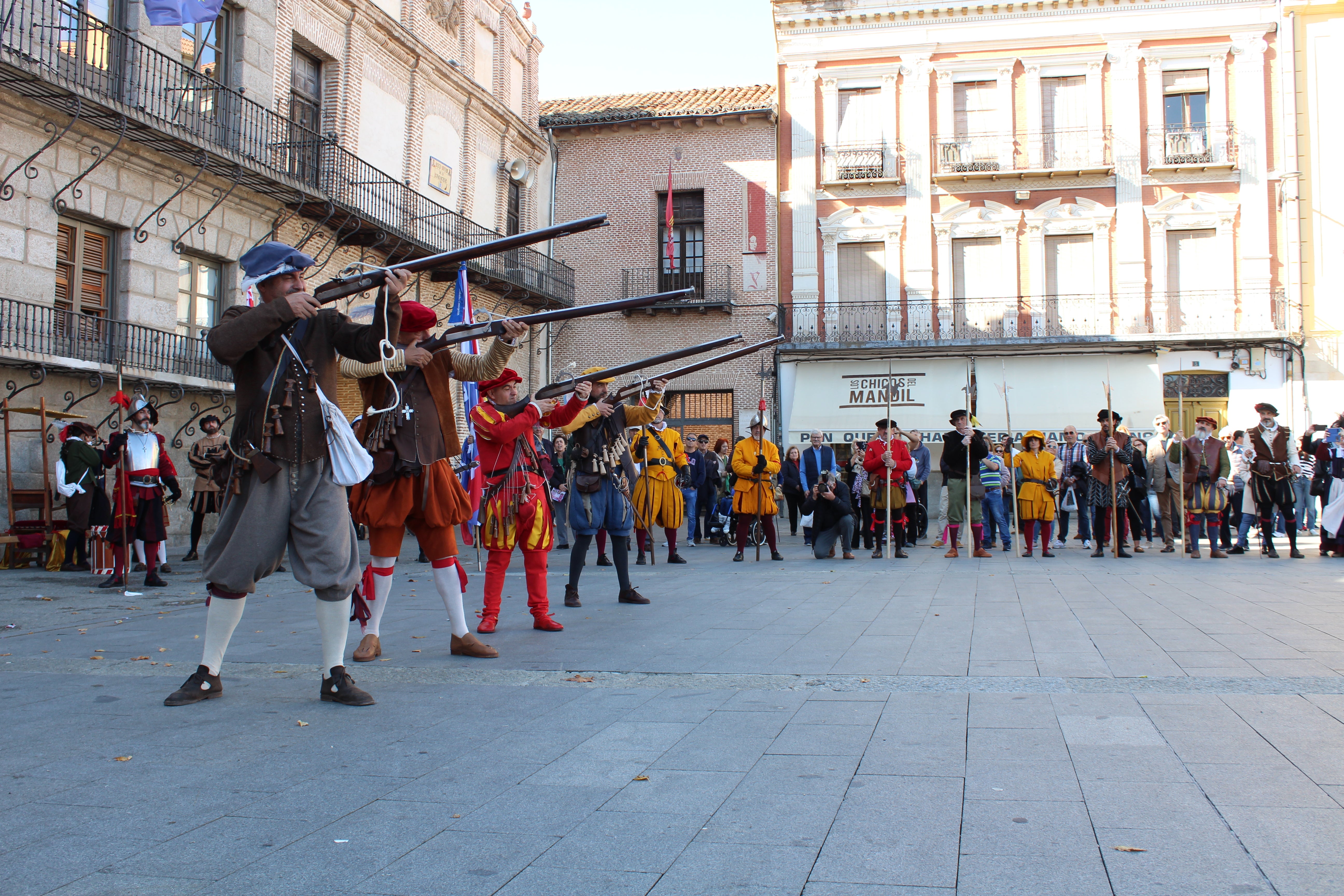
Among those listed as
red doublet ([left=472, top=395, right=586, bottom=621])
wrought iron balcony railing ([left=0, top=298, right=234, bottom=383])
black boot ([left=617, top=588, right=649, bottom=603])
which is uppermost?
wrought iron balcony railing ([left=0, top=298, right=234, bottom=383])

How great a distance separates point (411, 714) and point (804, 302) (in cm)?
2383

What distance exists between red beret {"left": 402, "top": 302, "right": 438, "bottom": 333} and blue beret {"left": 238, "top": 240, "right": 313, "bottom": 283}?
0.94 metres

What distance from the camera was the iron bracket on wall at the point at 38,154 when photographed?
13.4m

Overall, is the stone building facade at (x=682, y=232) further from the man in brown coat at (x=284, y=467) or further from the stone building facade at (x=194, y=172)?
the man in brown coat at (x=284, y=467)

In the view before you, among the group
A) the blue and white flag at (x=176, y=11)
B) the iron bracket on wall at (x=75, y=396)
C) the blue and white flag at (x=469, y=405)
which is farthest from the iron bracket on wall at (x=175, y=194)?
the blue and white flag at (x=469, y=405)

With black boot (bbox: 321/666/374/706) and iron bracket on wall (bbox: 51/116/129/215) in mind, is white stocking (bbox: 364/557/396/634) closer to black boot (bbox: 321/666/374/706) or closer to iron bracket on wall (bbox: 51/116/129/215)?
black boot (bbox: 321/666/374/706)

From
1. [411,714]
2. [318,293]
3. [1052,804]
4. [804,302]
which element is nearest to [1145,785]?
[1052,804]

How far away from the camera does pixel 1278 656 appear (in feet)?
18.5

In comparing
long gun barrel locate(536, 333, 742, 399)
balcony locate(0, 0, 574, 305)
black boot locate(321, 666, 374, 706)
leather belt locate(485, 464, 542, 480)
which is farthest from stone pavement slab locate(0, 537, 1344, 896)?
balcony locate(0, 0, 574, 305)

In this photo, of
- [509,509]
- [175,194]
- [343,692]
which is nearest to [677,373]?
[509,509]

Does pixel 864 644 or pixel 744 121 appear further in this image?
pixel 744 121

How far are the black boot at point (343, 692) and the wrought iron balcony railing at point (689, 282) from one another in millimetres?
22766

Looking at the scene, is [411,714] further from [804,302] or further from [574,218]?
[574,218]

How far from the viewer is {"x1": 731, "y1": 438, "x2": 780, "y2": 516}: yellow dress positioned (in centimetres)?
1420
